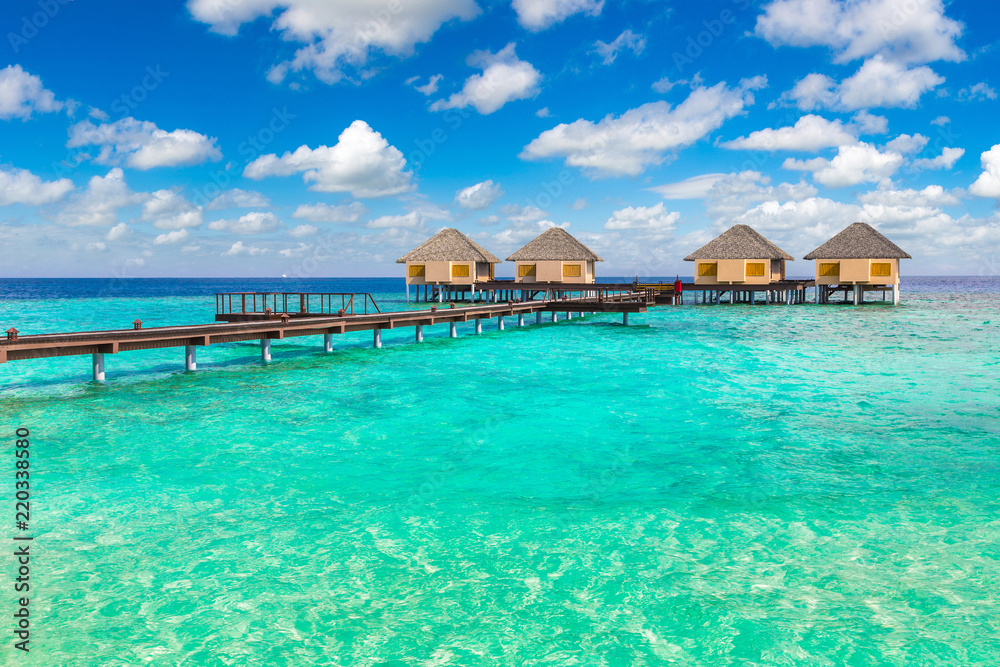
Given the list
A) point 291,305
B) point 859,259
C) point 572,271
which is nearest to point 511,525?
point 572,271

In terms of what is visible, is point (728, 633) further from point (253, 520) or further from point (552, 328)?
point (552, 328)

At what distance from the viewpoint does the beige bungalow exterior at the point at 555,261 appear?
51.3 metres

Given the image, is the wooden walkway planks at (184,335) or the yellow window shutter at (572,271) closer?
the wooden walkway planks at (184,335)

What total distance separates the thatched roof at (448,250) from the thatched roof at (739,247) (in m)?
17.3

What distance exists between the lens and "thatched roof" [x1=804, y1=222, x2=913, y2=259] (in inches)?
1934

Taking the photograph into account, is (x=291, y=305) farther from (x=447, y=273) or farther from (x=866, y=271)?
(x=866, y=271)

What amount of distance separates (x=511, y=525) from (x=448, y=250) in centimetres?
4854

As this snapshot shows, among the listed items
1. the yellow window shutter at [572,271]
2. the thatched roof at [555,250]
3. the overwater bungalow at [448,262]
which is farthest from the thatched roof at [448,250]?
the yellow window shutter at [572,271]

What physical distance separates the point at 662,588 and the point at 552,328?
91.8ft

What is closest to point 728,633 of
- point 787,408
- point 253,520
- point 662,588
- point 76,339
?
point 662,588

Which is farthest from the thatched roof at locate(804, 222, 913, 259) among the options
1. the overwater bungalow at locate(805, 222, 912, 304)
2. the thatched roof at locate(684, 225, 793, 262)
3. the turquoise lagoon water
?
the turquoise lagoon water

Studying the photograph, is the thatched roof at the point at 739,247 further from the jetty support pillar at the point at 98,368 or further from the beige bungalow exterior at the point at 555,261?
the jetty support pillar at the point at 98,368

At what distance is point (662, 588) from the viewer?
18.5ft

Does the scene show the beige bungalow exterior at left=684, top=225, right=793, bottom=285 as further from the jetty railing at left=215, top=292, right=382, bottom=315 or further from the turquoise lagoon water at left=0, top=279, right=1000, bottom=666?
the turquoise lagoon water at left=0, top=279, right=1000, bottom=666
